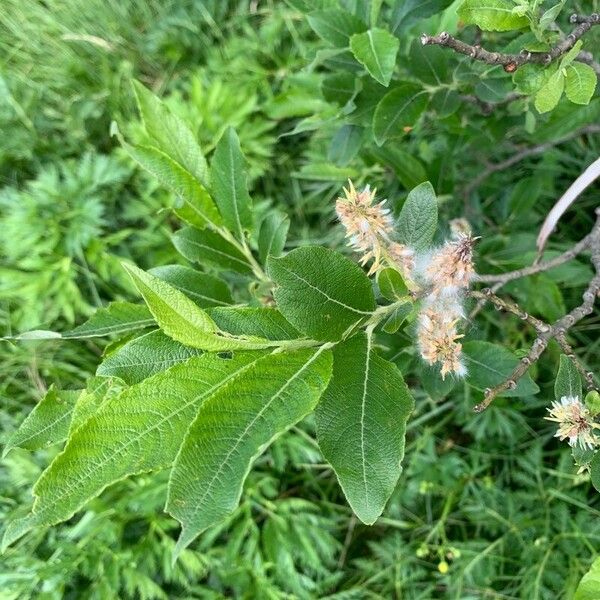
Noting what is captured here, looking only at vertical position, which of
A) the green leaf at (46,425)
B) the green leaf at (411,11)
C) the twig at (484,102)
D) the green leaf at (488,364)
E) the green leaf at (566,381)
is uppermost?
the green leaf at (411,11)

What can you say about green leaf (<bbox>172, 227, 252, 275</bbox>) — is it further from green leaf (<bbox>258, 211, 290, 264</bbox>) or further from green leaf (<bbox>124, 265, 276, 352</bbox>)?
green leaf (<bbox>124, 265, 276, 352</bbox>)

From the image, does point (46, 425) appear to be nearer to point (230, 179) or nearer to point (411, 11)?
point (230, 179)

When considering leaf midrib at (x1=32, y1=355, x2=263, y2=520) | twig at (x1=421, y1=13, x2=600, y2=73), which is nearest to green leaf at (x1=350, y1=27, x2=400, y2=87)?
twig at (x1=421, y1=13, x2=600, y2=73)

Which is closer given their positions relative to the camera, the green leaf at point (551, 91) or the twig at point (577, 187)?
the green leaf at point (551, 91)

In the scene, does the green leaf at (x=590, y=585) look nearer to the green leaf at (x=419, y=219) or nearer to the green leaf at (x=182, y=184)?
the green leaf at (x=419, y=219)

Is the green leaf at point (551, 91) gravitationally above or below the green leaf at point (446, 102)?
above

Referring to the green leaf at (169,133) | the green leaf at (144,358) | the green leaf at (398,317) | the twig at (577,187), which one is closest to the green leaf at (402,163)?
the twig at (577,187)
